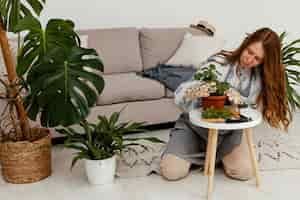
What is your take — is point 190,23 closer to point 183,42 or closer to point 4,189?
point 183,42

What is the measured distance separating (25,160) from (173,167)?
3.00ft

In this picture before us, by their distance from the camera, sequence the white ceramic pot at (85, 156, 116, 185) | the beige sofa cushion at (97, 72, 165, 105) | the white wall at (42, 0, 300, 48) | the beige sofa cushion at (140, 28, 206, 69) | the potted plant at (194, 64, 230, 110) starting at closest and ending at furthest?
the potted plant at (194, 64, 230, 110) → the white ceramic pot at (85, 156, 116, 185) → the beige sofa cushion at (97, 72, 165, 105) → the beige sofa cushion at (140, 28, 206, 69) → the white wall at (42, 0, 300, 48)

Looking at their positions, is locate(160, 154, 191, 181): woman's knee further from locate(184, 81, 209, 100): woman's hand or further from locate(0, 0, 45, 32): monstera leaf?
locate(0, 0, 45, 32): monstera leaf

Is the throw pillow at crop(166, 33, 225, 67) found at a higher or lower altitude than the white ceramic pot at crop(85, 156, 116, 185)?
higher

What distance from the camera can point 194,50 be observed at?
12.7 feet

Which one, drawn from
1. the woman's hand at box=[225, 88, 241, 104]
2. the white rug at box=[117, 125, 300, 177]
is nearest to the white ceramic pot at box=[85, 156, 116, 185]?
the white rug at box=[117, 125, 300, 177]

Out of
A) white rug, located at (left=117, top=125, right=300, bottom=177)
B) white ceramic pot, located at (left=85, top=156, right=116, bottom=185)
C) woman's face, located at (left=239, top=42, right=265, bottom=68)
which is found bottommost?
white rug, located at (left=117, top=125, right=300, bottom=177)

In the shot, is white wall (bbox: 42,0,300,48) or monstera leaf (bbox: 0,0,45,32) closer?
monstera leaf (bbox: 0,0,45,32)

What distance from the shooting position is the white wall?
4164mm

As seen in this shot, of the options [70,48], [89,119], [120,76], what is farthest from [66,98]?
[120,76]

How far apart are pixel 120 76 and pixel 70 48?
4.61 ft

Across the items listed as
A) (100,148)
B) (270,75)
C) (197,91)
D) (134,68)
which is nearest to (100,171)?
(100,148)

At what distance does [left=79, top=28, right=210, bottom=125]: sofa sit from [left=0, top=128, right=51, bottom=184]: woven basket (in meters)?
0.69

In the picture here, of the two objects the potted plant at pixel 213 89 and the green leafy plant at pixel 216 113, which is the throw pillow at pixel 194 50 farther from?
the green leafy plant at pixel 216 113
